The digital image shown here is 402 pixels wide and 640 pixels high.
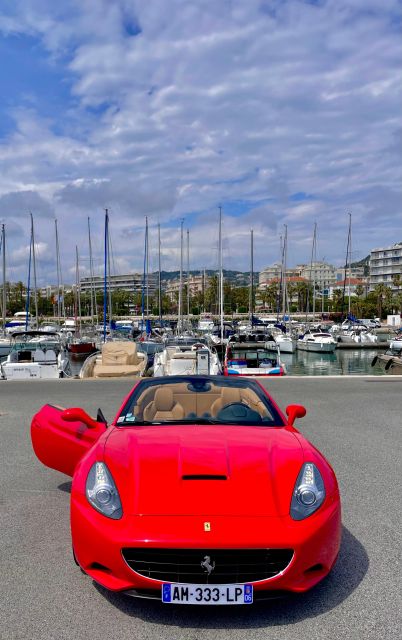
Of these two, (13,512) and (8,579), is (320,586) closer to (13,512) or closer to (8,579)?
(8,579)

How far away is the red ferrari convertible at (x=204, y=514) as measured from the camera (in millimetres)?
3045

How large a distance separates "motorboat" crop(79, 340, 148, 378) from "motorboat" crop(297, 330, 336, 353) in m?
27.7

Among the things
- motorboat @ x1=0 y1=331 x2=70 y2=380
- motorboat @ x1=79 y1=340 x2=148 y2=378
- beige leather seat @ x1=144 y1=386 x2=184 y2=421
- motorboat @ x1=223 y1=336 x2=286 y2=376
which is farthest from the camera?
motorboat @ x1=223 y1=336 x2=286 y2=376

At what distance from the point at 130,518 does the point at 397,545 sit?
2.23 metres

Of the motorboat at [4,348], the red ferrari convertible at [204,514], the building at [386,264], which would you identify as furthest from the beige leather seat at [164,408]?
the building at [386,264]

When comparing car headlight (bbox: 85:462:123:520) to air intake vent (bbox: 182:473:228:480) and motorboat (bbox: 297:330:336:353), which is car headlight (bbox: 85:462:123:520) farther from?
motorboat (bbox: 297:330:336:353)

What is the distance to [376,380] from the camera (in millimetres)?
16141

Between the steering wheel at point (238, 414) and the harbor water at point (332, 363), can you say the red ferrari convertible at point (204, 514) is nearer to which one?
the steering wheel at point (238, 414)

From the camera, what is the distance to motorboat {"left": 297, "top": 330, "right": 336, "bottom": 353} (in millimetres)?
45625

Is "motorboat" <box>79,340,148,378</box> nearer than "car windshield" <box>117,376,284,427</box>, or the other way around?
"car windshield" <box>117,376,284,427</box>

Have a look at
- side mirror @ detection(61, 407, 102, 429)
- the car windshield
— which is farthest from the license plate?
side mirror @ detection(61, 407, 102, 429)

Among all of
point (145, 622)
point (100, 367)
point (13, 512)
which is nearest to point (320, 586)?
point (145, 622)

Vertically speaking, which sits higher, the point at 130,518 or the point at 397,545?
the point at 130,518

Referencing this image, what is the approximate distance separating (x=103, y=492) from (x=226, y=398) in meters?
2.04
